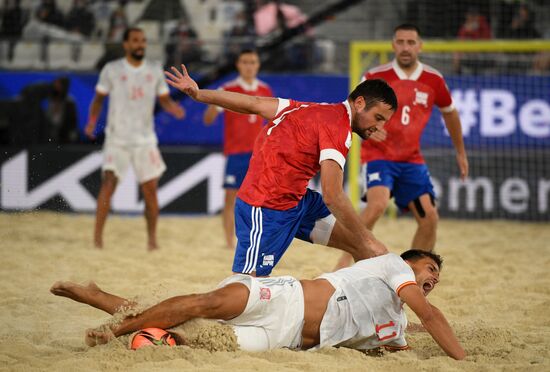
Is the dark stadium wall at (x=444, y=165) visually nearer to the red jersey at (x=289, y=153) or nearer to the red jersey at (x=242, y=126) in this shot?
the red jersey at (x=242, y=126)

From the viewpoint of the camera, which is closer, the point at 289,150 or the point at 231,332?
the point at 231,332

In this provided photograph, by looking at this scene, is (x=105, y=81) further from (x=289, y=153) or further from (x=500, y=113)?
(x=500, y=113)

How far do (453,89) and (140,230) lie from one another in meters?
4.96

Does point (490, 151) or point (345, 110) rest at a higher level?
point (345, 110)

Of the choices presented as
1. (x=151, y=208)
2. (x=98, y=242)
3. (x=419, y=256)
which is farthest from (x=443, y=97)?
(x=98, y=242)

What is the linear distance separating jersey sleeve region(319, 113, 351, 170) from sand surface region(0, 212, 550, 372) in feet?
3.82

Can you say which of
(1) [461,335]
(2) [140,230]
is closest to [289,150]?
(1) [461,335]

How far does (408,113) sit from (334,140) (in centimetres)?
248

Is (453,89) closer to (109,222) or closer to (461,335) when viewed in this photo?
(109,222)

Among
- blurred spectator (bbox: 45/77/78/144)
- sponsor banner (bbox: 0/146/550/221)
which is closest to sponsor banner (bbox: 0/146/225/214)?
sponsor banner (bbox: 0/146/550/221)

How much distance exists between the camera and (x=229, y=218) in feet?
33.0

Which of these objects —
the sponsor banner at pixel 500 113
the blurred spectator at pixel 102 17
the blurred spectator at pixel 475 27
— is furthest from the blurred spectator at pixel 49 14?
the blurred spectator at pixel 475 27

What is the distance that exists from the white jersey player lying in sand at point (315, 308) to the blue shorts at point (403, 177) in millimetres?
2343

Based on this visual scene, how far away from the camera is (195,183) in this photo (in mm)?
12672
